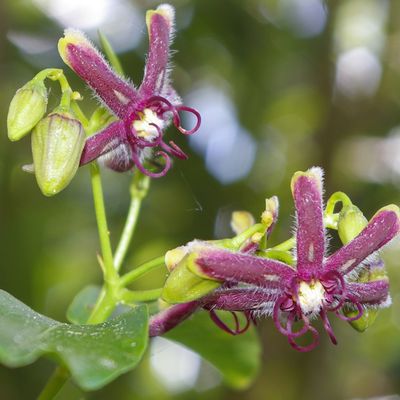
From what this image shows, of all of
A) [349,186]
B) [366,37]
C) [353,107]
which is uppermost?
[366,37]

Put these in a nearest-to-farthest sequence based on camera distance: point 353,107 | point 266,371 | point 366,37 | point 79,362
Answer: point 79,362
point 266,371
point 353,107
point 366,37

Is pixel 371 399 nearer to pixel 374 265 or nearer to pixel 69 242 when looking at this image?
pixel 69 242

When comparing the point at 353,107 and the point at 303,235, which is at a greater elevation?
the point at 353,107

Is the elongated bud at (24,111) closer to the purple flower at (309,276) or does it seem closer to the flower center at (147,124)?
the flower center at (147,124)

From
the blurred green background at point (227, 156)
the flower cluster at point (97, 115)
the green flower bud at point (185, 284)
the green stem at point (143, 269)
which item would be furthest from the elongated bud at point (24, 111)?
the blurred green background at point (227, 156)

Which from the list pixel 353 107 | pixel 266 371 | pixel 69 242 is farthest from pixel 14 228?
pixel 353 107

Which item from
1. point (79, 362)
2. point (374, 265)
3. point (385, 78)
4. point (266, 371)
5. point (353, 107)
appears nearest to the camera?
point (79, 362)
